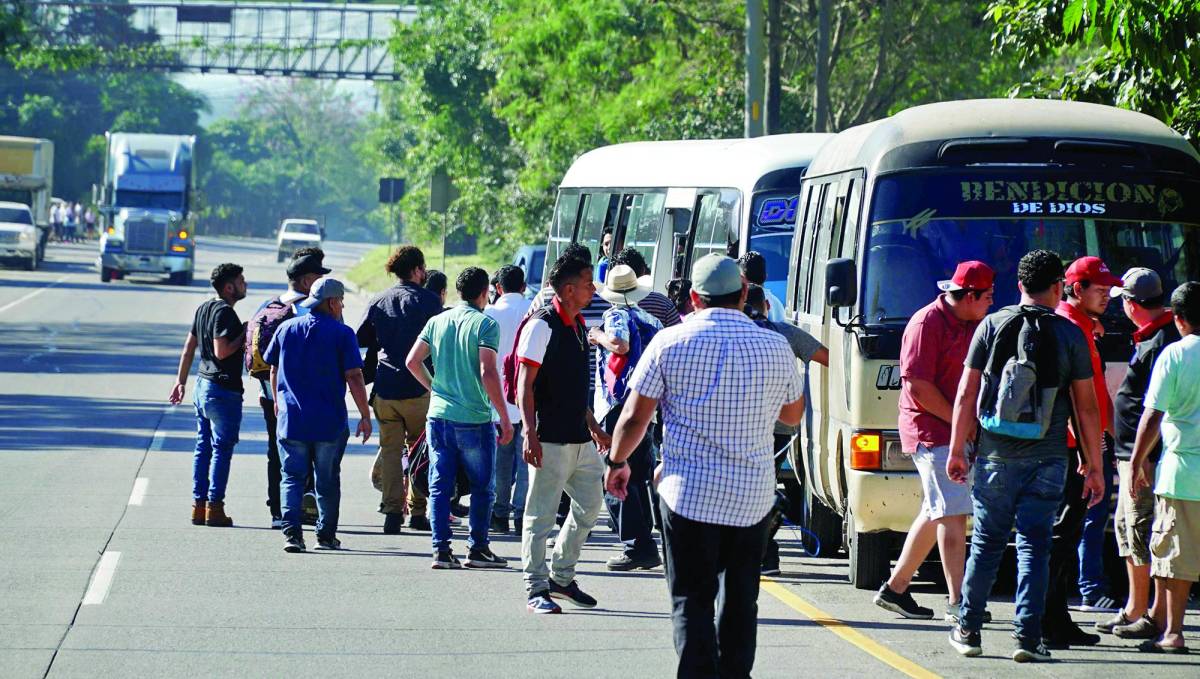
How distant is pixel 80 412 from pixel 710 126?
14.7 m

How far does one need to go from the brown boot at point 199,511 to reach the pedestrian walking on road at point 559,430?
364 cm

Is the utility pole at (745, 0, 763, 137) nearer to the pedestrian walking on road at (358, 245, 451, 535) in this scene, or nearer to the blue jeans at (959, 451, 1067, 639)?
the pedestrian walking on road at (358, 245, 451, 535)

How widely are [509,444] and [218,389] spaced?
6.41 feet

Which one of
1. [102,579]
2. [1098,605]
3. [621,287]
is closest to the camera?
[1098,605]

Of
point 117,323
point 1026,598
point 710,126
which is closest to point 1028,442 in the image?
point 1026,598

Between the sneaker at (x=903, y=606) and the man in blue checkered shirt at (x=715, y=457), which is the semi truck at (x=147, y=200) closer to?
the sneaker at (x=903, y=606)

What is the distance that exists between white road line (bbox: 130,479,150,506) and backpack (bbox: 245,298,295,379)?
5.94 ft

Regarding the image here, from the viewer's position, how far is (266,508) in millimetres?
13367

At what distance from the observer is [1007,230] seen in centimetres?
1023

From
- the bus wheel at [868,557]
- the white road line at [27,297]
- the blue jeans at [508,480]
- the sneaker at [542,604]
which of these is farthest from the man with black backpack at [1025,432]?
the white road line at [27,297]

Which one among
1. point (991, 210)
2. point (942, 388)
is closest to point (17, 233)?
point (991, 210)

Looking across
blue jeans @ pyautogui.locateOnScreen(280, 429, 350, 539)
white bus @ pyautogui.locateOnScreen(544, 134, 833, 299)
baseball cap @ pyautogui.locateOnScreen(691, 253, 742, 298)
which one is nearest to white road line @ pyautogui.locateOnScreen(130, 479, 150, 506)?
blue jeans @ pyautogui.locateOnScreen(280, 429, 350, 539)

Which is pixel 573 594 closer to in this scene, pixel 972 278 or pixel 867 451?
pixel 867 451

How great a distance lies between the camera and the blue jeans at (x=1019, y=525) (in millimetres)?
8148
